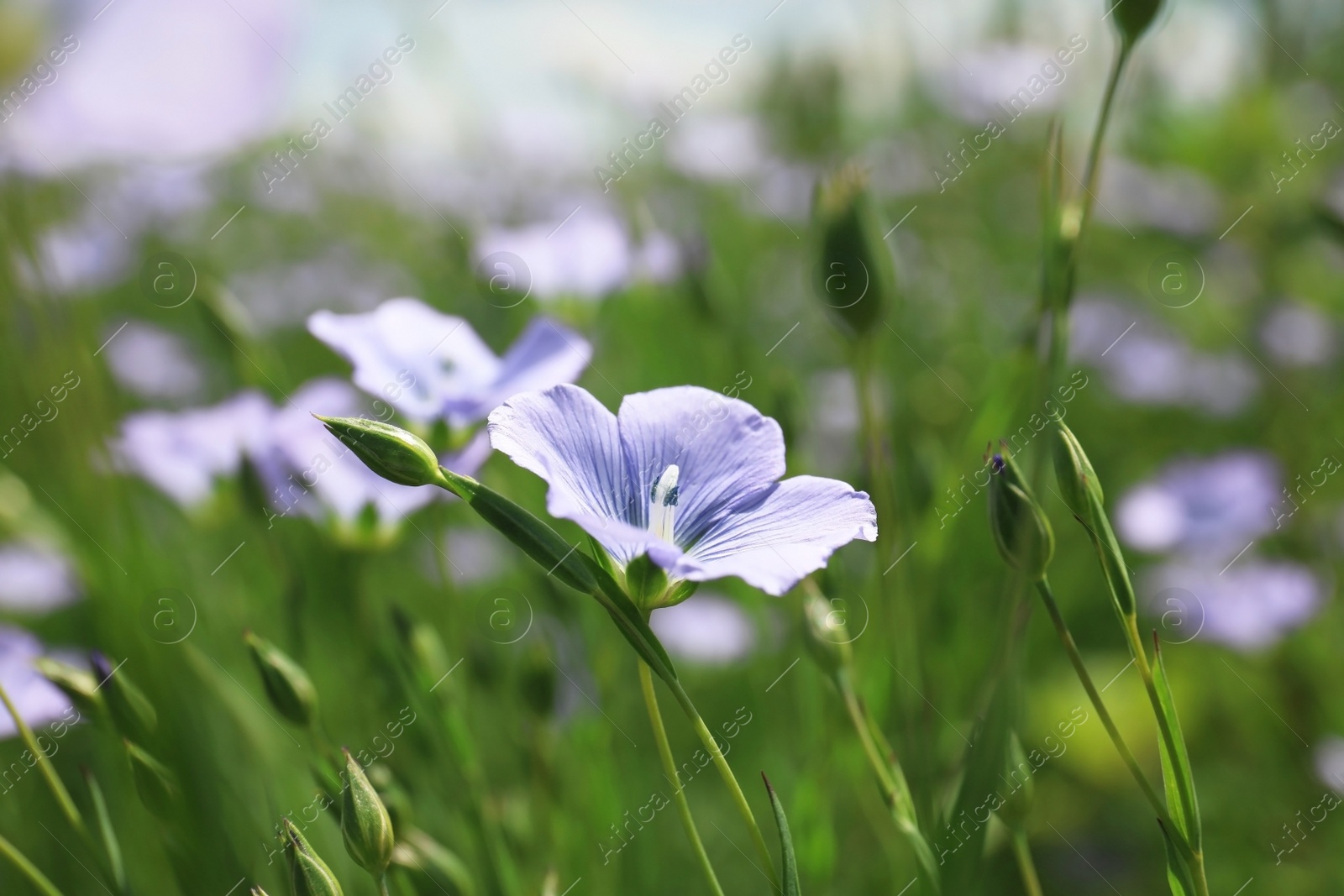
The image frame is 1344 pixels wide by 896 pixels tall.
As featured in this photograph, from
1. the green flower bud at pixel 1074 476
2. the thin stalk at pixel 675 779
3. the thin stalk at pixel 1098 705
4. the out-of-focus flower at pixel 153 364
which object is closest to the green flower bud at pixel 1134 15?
the green flower bud at pixel 1074 476

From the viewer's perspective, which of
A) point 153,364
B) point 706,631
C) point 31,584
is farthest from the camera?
point 153,364

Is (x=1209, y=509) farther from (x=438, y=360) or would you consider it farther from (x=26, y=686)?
(x=26, y=686)

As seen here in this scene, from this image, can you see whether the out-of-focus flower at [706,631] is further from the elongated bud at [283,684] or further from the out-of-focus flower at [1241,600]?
the elongated bud at [283,684]

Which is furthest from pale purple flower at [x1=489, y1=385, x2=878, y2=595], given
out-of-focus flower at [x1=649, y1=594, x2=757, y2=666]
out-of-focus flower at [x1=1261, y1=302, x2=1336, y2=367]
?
out-of-focus flower at [x1=1261, y1=302, x2=1336, y2=367]

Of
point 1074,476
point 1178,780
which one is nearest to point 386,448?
point 1074,476

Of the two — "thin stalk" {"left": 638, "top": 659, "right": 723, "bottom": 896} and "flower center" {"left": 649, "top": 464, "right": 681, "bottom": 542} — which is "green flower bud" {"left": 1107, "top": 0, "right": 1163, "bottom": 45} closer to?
"flower center" {"left": 649, "top": 464, "right": 681, "bottom": 542}

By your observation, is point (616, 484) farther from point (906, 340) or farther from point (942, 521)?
point (906, 340)
